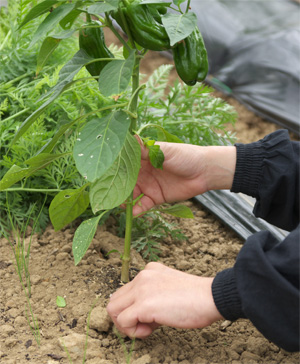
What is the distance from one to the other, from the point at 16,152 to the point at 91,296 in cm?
55

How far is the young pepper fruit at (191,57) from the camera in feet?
4.14

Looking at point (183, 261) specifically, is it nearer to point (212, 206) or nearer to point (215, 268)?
point (215, 268)

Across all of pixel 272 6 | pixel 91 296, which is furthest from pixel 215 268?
pixel 272 6

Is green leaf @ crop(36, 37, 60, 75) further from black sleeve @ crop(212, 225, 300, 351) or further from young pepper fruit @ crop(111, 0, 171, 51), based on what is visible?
black sleeve @ crop(212, 225, 300, 351)

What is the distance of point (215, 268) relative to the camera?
1813mm

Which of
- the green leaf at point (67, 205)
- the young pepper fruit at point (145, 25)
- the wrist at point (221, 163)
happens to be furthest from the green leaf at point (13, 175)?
the wrist at point (221, 163)

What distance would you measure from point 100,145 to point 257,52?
8.48 feet

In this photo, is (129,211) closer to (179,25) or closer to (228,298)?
(228,298)

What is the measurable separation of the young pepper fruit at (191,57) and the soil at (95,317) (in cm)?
69

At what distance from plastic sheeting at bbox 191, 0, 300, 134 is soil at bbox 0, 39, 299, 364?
5.29 feet

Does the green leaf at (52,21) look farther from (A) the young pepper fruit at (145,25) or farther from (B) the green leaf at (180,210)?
(B) the green leaf at (180,210)

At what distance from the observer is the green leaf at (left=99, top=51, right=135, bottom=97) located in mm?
1121

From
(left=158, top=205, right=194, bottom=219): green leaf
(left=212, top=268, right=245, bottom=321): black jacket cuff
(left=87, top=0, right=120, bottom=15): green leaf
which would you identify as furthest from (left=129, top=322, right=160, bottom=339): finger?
(left=87, top=0, right=120, bottom=15): green leaf

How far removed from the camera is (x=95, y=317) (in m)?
1.44
